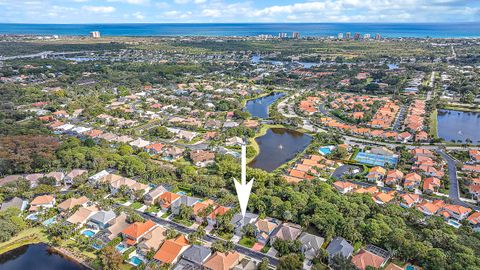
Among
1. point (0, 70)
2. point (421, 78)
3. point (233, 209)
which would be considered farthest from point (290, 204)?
point (0, 70)

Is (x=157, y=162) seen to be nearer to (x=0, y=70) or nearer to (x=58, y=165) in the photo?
(x=58, y=165)

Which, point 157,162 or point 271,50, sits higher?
point 271,50

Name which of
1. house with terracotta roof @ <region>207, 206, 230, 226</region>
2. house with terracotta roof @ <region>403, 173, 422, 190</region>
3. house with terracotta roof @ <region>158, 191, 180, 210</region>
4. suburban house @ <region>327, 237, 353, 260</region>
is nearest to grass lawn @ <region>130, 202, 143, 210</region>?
house with terracotta roof @ <region>158, 191, 180, 210</region>

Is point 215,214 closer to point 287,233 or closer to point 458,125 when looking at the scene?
point 287,233

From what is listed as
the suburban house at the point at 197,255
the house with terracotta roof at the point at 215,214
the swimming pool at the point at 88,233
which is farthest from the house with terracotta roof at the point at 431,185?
the swimming pool at the point at 88,233

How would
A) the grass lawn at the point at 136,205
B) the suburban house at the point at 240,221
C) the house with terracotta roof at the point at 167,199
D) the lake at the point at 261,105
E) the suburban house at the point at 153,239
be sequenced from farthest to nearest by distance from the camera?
1. the lake at the point at 261,105
2. the grass lawn at the point at 136,205
3. the house with terracotta roof at the point at 167,199
4. the suburban house at the point at 240,221
5. the suburban house at the point at 153,239

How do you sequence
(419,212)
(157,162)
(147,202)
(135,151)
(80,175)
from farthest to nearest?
(135,151)
(157,162)
(80,175)
(147,202)
(419,212)

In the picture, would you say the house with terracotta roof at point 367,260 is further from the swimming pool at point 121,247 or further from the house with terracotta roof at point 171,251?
the swimming pool at point 121,247

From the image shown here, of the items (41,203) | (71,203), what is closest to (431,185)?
(71,203)
